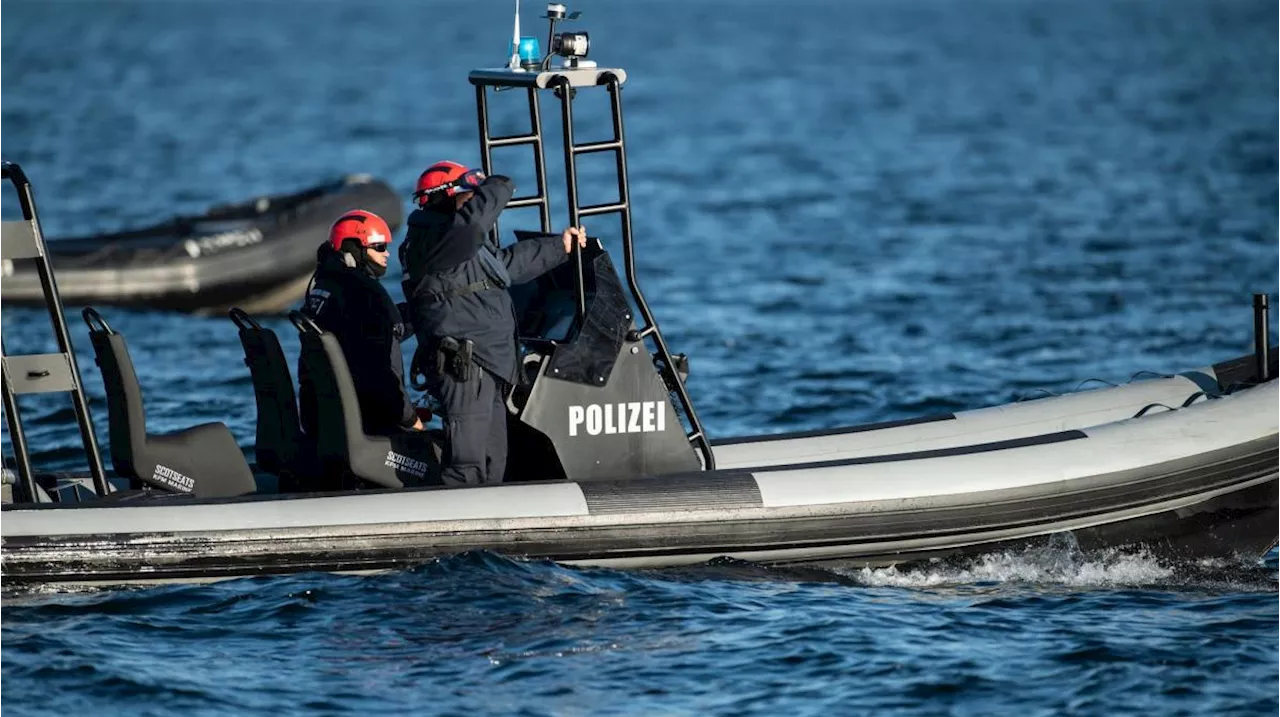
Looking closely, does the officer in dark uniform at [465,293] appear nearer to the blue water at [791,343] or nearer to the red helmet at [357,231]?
the red helmet at [357,231]

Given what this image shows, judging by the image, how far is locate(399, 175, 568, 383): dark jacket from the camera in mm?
8453

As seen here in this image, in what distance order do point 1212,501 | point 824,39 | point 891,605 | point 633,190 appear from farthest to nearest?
point 824,39, point 633,190, point 1212,501, point 891,605

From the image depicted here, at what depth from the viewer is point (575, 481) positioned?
28.5 feet

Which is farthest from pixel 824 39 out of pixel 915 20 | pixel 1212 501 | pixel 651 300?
pixel 1212 501

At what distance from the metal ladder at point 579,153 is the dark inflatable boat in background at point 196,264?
29.7ft

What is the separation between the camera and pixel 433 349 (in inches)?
339

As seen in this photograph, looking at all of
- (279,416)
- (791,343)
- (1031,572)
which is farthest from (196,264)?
(1031,572)

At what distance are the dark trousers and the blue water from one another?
48cm

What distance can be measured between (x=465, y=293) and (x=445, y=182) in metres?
0.48

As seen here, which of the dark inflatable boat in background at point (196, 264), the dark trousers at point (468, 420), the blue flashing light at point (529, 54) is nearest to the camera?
the dark trousers at point (468, 420)

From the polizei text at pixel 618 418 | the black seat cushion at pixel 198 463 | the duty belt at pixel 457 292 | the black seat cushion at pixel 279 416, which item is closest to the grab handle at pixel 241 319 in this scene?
the black seat cushion at pixel 279 416

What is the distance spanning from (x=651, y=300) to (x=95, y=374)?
601 centimetres

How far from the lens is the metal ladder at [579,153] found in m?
8.47

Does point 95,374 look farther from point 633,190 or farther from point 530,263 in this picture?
point 633,190
